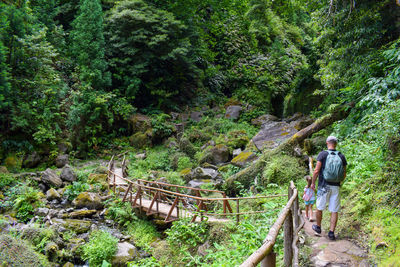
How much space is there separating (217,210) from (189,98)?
15.8 m

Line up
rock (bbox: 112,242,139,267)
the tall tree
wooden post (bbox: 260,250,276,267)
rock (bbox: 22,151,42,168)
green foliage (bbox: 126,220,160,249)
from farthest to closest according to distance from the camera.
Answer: the tall tree → rock (bbox: 22,151,42,168) → green foliage (bbox: 126,220,160,249) → rock (bbox: 112,242,139,267) → wooden post (bbox: 260,250,276,267)

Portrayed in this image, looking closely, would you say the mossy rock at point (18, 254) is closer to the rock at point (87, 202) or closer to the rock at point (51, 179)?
the rock at point (87, 202)

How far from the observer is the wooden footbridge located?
206cm

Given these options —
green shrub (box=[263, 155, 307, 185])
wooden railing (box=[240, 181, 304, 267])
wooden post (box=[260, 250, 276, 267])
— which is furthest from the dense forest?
wooden post (box=[260, 250, 276, 267])

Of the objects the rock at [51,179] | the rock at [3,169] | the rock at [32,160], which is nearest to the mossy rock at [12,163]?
the rock at [32,160]

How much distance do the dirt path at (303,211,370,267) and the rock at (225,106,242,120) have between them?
1599 cm

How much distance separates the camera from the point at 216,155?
14086mm

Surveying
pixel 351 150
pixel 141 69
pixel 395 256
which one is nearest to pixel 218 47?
pixel 141 69

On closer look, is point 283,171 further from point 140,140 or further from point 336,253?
point 140,140

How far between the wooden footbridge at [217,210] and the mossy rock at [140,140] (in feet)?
11.7

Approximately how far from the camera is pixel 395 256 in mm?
3129

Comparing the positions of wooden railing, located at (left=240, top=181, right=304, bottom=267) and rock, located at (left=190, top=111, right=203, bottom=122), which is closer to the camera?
wooden railing, located at (left=240, top=181, right=304, bottom=267)

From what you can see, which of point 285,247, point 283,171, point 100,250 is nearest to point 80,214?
point 100,250

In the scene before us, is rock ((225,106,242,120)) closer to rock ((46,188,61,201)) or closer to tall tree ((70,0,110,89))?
tall tree ((70,0,110,89))
